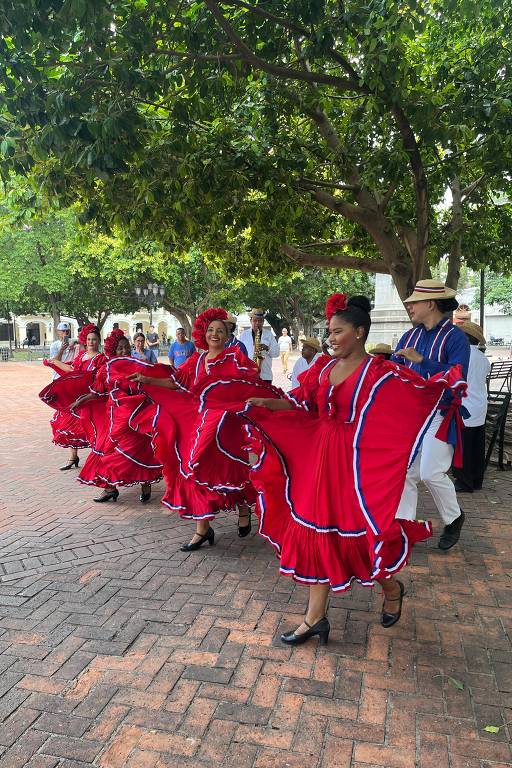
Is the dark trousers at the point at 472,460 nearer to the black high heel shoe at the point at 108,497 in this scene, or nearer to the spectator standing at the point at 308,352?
the spectator standing at the point at 308,352

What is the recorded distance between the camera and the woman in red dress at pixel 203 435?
467cm

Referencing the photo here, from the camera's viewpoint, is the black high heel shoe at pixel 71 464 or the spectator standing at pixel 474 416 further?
the black high heel shoe at pixel 71 464

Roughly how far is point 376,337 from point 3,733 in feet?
41.8

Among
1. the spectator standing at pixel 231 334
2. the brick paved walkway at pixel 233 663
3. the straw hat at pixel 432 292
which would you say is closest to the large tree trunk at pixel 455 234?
the spectator standing at pixel 231 334

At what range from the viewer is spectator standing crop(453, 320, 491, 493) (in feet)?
19.6

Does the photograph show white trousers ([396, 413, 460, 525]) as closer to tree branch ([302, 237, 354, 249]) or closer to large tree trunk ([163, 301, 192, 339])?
tree branch ([302, 237, 354, 249])

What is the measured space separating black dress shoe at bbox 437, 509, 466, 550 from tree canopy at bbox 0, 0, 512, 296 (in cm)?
390

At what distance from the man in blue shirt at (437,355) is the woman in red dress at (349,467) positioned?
0.93 m

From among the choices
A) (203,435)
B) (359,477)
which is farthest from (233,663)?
(203,435)

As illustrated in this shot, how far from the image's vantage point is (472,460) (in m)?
6.62

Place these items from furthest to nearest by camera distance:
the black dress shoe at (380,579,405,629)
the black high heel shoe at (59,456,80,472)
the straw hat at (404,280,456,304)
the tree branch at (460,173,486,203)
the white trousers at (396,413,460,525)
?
the tree branch at (460,173,486,203) → the black high heel shoe at (59,456,80,472) → the white trousers at (396,413,460,525) → the straw hat at (404,280,456,304) → the black dress shoe at (380,579,405,629)

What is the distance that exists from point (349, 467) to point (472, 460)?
3.97 meters

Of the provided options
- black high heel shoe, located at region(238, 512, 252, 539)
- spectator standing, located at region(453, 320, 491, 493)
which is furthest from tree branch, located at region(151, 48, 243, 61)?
black high heel shoe, located at region(238, 512, 252, 539)

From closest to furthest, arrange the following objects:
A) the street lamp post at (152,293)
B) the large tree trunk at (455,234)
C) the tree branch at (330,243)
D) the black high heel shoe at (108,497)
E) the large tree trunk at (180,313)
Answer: the black high heel shoe at (108,497)
the large tree trunk at (455,234)
the tree branch at (330,243)
the street lamp post at (152,293)
the large tree trunk at (180,313)
